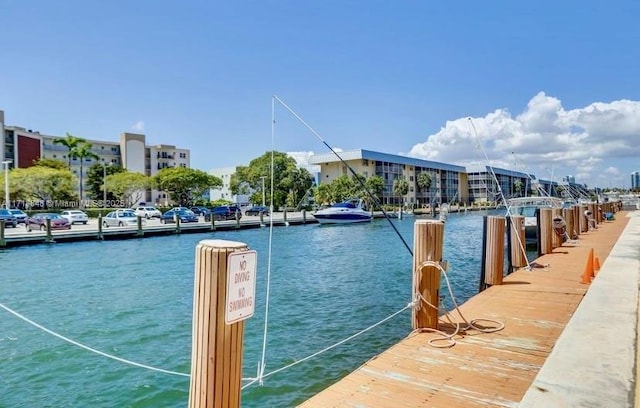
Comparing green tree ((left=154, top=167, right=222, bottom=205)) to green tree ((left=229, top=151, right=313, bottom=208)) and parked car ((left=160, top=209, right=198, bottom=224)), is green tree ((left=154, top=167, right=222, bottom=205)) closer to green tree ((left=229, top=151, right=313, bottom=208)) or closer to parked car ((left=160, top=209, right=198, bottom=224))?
green tree ((left=229, top=151, right=313, bottom=208))

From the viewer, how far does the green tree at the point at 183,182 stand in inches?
2992

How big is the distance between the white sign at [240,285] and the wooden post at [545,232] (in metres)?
14.3

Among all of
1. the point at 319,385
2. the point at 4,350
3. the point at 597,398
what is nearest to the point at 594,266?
the point at 319,385

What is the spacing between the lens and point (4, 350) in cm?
902

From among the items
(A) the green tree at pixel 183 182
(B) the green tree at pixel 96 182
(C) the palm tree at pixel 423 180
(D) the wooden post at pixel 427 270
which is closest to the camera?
(D) the wooden post at pixel 427 270

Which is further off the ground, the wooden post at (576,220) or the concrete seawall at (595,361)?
the wooden post at (576,220)

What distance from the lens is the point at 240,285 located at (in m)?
2.94

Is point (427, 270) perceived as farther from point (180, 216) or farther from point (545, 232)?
point (180, 216)

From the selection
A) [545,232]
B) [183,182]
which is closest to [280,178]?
[183,182]

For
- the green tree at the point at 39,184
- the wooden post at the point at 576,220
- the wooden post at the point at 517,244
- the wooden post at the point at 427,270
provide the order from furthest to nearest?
the green tree at the point at 39,184, the wooden post at the point at 576,220, the wooden post at the point at 517,244, the wooden post at the point at 427,270

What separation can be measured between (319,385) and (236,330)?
4.55m

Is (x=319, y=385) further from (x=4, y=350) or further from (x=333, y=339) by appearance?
(x=4, y=350)

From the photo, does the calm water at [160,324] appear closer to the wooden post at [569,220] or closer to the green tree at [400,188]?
the wooden post at [569,220]

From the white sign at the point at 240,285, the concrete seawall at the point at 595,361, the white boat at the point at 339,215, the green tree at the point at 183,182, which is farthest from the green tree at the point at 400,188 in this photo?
the white sign at the point at 240,285
